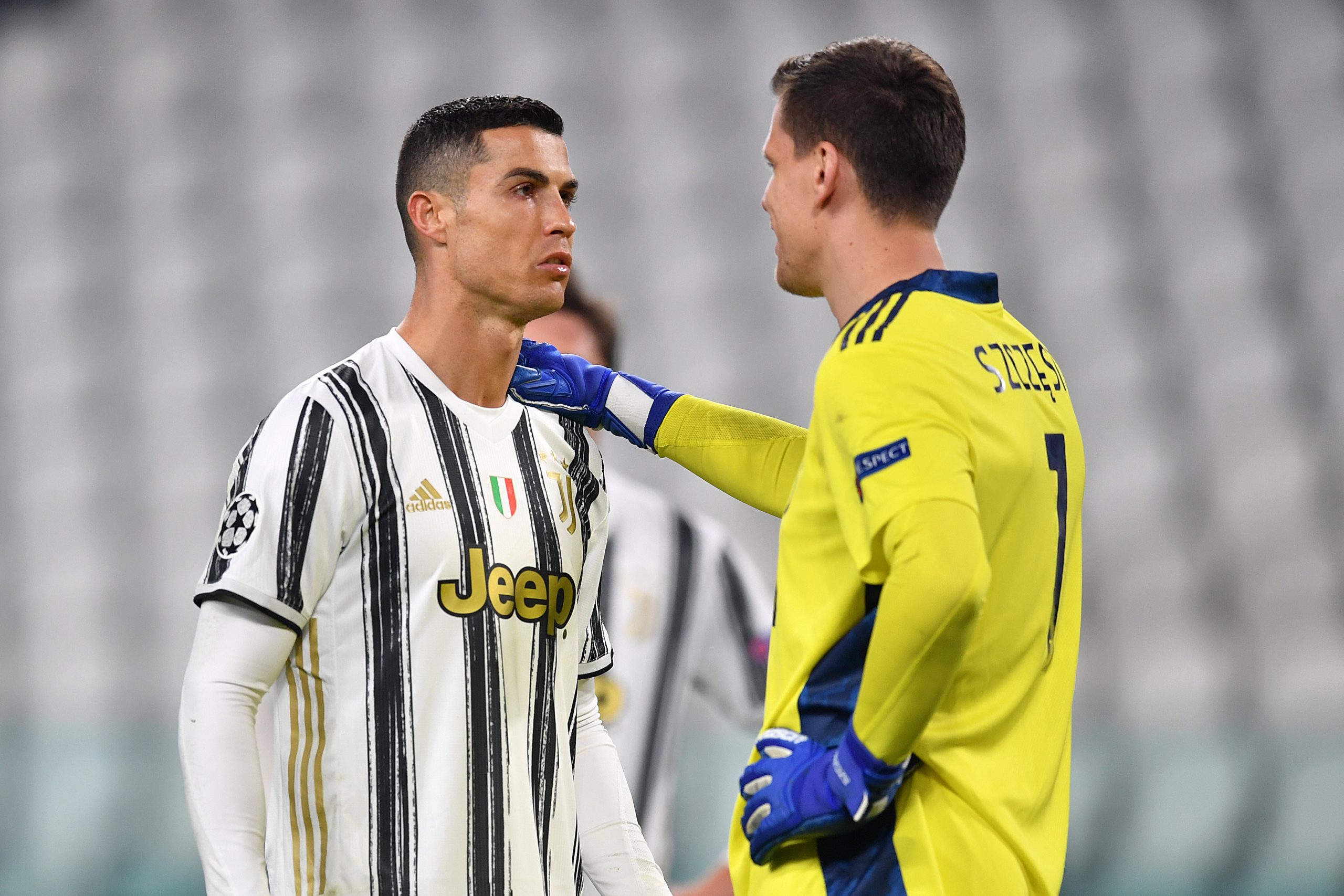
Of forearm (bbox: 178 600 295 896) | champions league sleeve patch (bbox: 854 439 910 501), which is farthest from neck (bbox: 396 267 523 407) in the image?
champions league sleeve patch (bbox: 854 439 910 501)

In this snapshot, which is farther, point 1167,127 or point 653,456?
point 1167,127

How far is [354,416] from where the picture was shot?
71.5 inches

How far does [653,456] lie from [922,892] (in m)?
3.07

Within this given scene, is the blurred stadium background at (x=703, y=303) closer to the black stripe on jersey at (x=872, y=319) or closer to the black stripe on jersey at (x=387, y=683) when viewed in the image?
the black stripe on jersey at (x=387, y=683)

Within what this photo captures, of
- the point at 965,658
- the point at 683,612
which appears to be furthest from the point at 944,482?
the point at 683,612

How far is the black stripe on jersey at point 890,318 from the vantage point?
1.56 metres

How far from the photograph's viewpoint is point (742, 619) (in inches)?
165

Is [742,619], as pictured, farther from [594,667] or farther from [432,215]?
[432,215]

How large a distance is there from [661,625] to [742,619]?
296 mm

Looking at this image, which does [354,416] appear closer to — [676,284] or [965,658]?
[965,658]

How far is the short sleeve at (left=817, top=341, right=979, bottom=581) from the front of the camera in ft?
4.71

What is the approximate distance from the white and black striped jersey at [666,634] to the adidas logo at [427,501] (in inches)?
85.8

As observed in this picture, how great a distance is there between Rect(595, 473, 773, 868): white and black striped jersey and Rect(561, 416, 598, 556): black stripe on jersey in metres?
1.93

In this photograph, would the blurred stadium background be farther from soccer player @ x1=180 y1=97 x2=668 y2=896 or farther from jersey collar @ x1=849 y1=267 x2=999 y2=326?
jersey collar @ x1=849 y1=267 x2=999 y2=326
